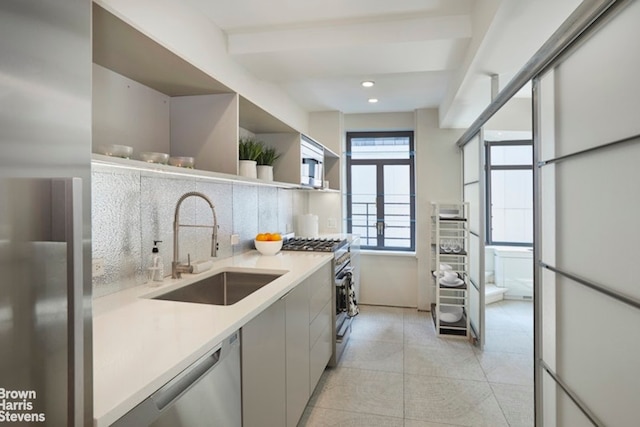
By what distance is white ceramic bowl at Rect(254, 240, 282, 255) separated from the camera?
9.17ft

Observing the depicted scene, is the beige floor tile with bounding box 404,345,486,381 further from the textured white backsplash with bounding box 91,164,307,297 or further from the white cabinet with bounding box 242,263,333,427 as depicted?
the textured white backsplash with bounding box 91,164,307,297

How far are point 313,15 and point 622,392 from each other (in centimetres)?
244

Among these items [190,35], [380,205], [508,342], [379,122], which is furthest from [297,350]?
[379,122]

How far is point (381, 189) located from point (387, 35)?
2.72 metres

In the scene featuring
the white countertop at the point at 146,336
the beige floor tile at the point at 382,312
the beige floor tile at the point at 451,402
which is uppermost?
the white countertop at the point at 146,336

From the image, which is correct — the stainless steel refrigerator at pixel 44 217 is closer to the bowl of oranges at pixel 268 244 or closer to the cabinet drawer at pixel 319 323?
the cabinet drawer at pixel 319 323

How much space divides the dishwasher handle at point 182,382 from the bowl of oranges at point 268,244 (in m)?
1.63

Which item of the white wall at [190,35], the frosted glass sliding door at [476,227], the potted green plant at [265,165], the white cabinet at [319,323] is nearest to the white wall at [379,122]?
the frosted glass sliding door at [476,227]

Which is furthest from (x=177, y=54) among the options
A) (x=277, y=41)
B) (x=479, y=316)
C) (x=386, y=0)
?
(x=479, y=316)

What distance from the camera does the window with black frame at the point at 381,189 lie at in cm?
480

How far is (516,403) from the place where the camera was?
2.42m

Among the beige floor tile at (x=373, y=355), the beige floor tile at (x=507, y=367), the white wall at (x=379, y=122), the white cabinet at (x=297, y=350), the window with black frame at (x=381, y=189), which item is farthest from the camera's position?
the window with black frame at (x=381, y=189)

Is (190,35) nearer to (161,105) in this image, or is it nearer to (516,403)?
(161,105)

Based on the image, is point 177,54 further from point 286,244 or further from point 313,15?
point 286,244
